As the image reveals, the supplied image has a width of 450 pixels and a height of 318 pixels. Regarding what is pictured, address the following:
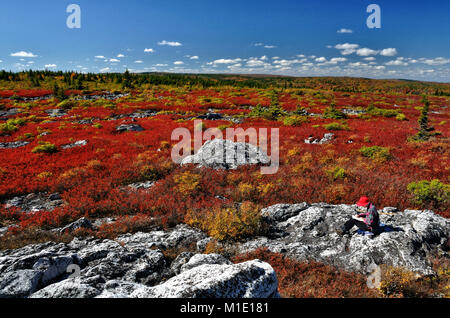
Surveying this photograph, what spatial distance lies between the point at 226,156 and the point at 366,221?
8.83m

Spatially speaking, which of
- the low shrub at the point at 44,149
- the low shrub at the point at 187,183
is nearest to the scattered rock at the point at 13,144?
the low shrub at the point at 44,149

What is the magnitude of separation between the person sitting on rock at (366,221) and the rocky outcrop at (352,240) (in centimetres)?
21

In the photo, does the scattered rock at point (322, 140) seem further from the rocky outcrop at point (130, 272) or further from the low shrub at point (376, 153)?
the rocky outcrop at point (130, 272)

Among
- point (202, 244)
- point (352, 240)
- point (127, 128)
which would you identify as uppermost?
point (127, 128)

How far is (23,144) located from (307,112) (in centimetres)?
3736

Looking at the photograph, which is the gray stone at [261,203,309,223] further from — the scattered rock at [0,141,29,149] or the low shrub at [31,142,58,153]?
the scattered rock at [0,141,29,149]

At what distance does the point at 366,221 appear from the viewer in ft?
21.4

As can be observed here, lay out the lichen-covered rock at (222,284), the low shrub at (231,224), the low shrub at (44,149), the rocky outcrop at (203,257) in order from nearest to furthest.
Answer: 1. the lichen-covered rock at (222,284)
2. the rocky outcrop at (203,257)
3. the low shrub at (231,224)
4. the low shrub at (44,149)

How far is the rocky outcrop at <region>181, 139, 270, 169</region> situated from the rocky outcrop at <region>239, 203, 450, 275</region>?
572 cm

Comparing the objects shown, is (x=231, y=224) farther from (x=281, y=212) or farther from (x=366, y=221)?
(x=366, y=221)

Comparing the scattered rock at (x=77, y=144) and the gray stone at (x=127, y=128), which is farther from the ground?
the gray stone at (x=127, y=128)

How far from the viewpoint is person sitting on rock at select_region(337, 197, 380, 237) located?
641 centimetres

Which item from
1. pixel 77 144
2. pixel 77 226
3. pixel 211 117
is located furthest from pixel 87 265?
pixel 211 117

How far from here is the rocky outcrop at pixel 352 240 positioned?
18.9ft
